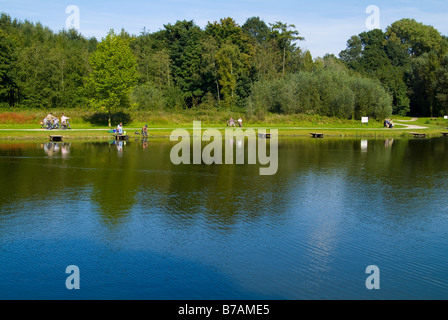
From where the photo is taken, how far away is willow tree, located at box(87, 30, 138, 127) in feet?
168

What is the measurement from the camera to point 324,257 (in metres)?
13.1

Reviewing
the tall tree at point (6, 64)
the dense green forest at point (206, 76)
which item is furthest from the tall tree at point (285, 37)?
the tall tree at point (6, 64)

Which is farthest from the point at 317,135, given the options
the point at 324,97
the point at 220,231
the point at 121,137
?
the point at 220,231

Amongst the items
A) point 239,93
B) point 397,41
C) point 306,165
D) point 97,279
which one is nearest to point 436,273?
point 97,279

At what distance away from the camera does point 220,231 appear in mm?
15328

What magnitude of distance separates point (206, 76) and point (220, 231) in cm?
7261

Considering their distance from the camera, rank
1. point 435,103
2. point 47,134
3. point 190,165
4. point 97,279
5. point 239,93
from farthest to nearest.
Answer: point 435,103 → point 239,93 → point 47,134 → point 190,165 → point 97,279

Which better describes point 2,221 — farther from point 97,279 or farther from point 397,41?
point 397,41

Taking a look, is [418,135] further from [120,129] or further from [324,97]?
[120,129]

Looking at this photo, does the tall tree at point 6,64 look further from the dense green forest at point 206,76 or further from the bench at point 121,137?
the bench at point 121,137

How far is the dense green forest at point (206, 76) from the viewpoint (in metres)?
60.4
